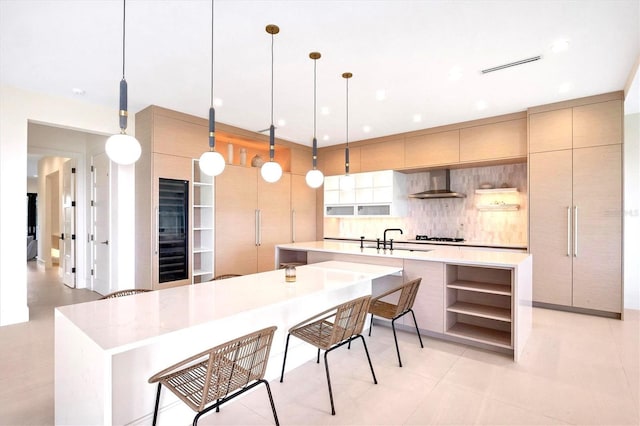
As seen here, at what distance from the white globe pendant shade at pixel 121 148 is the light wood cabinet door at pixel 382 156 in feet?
15.5

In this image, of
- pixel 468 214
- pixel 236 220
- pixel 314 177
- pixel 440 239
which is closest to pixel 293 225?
pixel 236 220

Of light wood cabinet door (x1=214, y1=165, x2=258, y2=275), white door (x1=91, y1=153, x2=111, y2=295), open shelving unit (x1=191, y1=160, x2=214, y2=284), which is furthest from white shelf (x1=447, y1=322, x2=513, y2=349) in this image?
white door (x1=91, y1=153, x2=111, y2=295)

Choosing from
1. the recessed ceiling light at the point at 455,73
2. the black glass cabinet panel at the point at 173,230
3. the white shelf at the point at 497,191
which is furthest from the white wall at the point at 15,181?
the white shelf at the point at 497,191

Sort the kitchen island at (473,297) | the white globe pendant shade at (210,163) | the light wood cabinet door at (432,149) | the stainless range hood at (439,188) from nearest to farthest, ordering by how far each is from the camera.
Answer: the white globe pendant shade at (210,163)
the kitchen island at (473,297)
the light wood cabinet door at (432,149)
the stainless range hood at (439,188)

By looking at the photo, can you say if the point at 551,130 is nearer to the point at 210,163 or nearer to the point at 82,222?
the point at 210,163

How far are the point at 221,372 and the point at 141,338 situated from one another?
0.39 metres

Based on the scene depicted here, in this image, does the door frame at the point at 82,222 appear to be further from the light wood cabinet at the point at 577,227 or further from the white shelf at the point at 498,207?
the light wood cabinet at the point at 577,227

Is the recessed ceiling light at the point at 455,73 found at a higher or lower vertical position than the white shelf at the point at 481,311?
higher

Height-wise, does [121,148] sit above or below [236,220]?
above

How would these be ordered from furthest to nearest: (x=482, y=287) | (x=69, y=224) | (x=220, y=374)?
(x=69, y=224) < (x=482, y=287) < (x=220, y=374)

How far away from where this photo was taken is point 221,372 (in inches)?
60.1

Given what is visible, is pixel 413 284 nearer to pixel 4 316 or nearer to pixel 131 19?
pixel 131 19

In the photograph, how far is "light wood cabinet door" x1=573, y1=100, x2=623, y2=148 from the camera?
3.94 meters

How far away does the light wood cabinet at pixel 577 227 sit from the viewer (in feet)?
12.9
